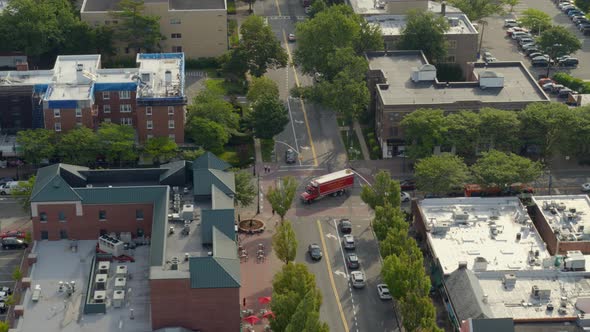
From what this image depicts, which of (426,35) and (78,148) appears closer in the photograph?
(78,148)

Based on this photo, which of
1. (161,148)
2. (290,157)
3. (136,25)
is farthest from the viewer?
(136,25)

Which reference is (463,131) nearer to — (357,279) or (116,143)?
(357,279)

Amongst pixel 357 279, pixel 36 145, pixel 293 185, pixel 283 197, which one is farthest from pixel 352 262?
pixel 36 145

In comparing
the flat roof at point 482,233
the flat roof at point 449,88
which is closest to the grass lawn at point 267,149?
the flat roof at point 449,88

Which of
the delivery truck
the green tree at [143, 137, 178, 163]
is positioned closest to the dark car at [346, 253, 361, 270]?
the delivery truck

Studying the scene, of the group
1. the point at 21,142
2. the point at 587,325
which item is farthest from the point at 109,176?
the point at 587,325

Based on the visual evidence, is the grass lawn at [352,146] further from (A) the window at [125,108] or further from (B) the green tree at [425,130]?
(A) the window at [125,108]

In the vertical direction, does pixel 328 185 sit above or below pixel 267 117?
below

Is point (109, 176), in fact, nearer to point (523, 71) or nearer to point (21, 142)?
point (21, 142)

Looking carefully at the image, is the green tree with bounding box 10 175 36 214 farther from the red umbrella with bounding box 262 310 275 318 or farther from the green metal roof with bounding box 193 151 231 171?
the red umbrella with bounding box 262 310 275 318
